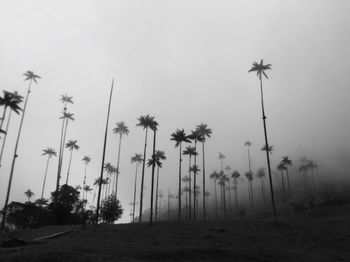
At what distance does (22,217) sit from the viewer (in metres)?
80.4

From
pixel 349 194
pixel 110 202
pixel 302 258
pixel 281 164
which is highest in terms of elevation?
pixel 281 164

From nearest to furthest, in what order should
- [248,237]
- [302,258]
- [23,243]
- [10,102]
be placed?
[302,258], [23,243], [248,237], [10,102]

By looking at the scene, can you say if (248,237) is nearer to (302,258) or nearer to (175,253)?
(302,258)

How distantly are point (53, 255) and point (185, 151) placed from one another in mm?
66387

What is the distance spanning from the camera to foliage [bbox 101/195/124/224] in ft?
260

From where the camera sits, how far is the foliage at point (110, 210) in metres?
79.1

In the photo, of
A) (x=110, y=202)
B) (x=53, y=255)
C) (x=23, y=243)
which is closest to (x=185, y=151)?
(x=110, y=202)

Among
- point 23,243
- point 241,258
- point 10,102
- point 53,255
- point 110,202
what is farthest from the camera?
point 110,202

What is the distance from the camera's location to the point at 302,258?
872 inches

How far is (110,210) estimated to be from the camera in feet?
260

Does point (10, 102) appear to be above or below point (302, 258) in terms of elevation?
above

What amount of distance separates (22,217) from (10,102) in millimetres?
43798

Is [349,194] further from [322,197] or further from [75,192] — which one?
[75,192]

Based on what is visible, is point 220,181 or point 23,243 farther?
point 220,181
